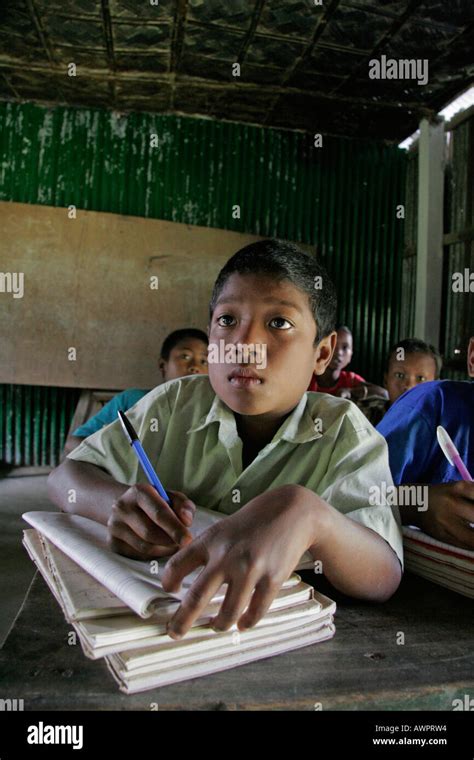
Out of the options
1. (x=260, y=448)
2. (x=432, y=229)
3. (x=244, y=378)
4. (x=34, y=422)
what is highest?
(x=432, y=229)

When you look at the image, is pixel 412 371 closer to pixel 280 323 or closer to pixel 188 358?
pixel 188 358

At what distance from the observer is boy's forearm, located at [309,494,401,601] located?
761 millimetres

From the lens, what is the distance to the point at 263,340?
108 centimetres

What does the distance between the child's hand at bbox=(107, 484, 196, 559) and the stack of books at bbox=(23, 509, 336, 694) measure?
21mm

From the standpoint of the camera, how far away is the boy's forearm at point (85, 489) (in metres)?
1.01

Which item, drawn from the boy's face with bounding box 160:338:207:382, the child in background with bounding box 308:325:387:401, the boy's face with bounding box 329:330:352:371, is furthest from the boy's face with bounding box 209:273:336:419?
the boy's face with bounding box 329:330:352:371

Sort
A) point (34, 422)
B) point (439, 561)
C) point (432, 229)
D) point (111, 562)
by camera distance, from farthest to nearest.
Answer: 1. point (34, 422)
2. point (432, 229)
3. point (439, 561)
4. point (111, 562)

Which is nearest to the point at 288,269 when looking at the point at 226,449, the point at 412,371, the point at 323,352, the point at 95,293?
the point at 323,352

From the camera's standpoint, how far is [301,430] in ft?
3.81

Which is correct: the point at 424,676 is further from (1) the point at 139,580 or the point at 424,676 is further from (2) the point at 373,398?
(2) the point at 373,398

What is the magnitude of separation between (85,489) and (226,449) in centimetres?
29

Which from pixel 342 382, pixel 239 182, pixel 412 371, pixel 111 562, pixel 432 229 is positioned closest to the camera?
pixel 111 562

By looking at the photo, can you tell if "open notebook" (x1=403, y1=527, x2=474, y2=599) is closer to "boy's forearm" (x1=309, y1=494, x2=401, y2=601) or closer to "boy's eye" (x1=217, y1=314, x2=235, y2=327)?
"boy's forearm" (x1=309, y1=494, x2=401, y2=601)

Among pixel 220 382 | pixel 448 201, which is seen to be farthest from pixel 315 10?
pixel 220 382
